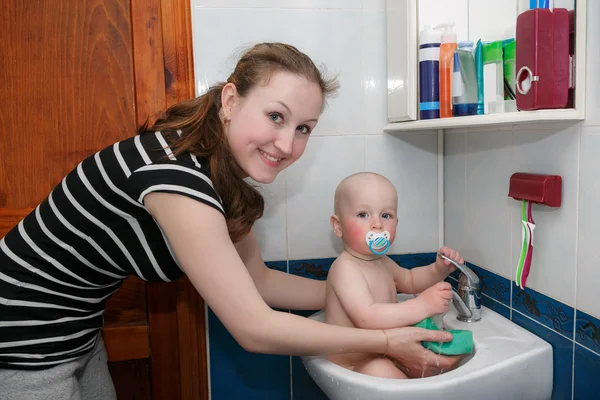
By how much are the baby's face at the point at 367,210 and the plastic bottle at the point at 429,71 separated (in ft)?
0.73

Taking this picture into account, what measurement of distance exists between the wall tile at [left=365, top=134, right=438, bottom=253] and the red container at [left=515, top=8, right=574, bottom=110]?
0.61 meters

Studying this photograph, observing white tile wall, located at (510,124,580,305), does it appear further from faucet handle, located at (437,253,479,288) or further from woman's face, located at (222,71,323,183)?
woman's face, located at (222,71,323,183)

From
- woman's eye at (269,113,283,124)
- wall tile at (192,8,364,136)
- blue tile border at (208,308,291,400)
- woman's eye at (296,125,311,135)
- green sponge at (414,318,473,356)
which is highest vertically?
wall tile at (192,8,364,136)

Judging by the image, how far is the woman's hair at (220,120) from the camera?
1.06 m

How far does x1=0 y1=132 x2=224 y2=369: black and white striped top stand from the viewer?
1.04 m

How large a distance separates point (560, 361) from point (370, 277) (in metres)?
0.42

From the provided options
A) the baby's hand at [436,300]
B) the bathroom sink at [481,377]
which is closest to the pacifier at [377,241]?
the baby's hand at [436,300]

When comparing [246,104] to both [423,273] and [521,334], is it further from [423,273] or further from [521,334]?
[521,334]

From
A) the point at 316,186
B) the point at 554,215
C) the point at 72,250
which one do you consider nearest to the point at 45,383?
the point at 72,250

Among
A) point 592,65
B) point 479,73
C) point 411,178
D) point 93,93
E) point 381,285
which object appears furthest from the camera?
point 411,178

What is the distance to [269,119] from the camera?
107 cm

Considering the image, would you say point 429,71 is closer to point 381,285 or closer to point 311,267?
point 381,285

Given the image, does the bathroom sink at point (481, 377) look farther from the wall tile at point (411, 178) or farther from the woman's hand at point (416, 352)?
the wall tile at point (411, 178)

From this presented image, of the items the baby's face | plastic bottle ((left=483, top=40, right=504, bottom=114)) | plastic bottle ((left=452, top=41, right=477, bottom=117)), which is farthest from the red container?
the baby's face
